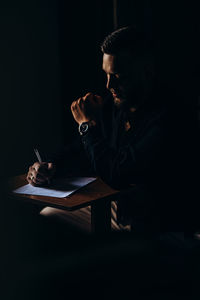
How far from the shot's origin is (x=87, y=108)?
1.55 m

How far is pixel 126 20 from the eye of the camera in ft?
8.07

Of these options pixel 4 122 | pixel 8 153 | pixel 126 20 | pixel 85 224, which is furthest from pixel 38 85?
pixel 85 224

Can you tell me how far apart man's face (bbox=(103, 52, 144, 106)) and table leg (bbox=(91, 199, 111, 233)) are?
50cm

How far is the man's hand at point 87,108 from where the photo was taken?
1.55m

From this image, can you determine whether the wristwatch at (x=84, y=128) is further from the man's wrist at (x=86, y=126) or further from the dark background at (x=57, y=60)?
the dark background at (x=57, y=60)

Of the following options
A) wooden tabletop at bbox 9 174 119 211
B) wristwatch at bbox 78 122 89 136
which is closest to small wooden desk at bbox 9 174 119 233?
wooden tabletop at bbox 9 174 119 211

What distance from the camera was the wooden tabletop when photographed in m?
1.34

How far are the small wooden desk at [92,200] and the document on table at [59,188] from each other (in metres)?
0.02

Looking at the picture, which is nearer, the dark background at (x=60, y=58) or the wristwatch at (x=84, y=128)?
the wristwatch at (x=84, y=128)

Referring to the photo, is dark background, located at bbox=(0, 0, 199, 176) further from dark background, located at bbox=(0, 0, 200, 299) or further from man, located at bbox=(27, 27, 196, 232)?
man, located at bbox=(27, 27, 196, 232)

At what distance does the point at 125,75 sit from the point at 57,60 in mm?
1736

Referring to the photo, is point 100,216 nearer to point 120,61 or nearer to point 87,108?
point 87,108

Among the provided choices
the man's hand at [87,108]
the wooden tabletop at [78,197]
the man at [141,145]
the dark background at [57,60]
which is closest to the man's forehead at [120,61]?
the man at [141,145]

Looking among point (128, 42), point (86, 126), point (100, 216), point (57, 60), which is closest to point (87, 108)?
point (86, 126)
